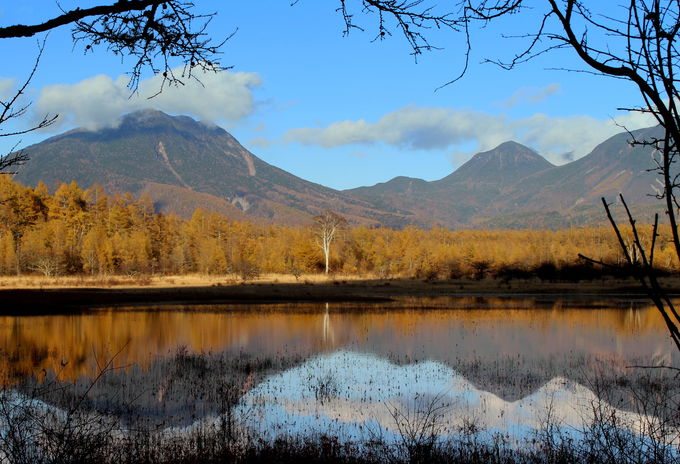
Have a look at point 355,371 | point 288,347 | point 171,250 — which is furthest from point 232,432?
point 171,250

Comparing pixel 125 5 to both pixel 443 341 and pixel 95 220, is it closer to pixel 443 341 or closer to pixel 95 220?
pixel 443 341

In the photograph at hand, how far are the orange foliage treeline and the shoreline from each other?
1171 cm

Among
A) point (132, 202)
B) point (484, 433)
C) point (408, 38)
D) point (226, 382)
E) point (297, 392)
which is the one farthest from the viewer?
point (132, 202)

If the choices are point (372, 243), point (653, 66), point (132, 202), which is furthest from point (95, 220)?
point (653, 66)

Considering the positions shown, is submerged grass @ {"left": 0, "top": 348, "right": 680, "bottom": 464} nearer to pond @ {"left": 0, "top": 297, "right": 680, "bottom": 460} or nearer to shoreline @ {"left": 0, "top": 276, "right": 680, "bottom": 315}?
pond @ {"left": 0, "top": 297, "right": 680, "bottom": 460}

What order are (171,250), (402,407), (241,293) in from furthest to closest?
1. (171,250)
2. (241,293)
3. (402,407)

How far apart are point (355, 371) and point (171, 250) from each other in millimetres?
96812

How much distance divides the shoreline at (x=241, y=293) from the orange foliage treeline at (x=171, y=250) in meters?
11.7

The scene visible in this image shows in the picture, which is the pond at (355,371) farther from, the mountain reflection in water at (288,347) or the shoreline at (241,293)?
the shoreline at (241,293)

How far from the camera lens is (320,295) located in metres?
50.8

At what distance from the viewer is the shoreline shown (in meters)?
40.5

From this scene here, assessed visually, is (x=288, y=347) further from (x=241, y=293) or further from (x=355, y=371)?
(x=241, y=293)

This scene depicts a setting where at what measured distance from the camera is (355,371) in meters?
17.2

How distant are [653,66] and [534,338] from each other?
23669 mm
